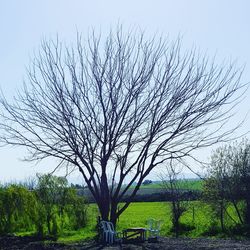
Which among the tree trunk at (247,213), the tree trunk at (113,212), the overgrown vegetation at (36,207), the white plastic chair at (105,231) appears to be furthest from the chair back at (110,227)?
the tree trunk at (247,213)

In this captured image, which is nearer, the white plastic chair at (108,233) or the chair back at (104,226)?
the white plastic chair at (108,233)

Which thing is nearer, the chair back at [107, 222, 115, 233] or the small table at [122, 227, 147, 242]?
the chair back at [107, 222, 115, 233]

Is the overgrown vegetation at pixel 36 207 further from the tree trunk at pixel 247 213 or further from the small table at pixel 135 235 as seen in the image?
the tree trunk at pixel 247 213

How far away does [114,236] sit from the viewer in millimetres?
17422

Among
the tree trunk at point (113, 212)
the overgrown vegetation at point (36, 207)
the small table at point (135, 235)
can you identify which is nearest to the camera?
the small table at point (135, 235)

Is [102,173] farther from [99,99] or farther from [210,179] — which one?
[210,179]

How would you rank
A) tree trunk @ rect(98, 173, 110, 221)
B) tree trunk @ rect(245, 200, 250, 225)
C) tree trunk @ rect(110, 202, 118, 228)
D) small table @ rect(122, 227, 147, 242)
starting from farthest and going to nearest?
tree trunk @ rect(245, 200, 250, 225)
tree trunk @ rect(110, 202, 118, 228)
tree trunk @ rect(98, 173, 110, 221)
small table @ rect(122, 227, 147, 242)

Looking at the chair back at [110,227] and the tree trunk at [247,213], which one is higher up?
the tree trunk at [247,213]

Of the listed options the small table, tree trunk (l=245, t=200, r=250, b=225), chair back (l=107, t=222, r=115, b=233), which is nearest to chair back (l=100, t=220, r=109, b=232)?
chair back (l=107, t=222, r=115, b=233)

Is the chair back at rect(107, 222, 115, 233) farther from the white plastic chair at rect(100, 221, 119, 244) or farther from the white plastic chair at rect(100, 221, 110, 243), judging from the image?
the white plastic chair at rect(100, 221, 110, 243)

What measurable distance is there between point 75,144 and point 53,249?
3.97 metres

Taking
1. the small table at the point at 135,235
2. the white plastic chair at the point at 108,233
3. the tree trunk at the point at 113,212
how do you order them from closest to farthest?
the white plastic chair at the point at 108,233 → the small table at the point at 135,235 → the tree trunk at the point at 113,212

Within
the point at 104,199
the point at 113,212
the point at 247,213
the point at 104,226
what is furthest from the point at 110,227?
the point at 247,213

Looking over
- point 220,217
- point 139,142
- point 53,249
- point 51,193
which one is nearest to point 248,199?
point 220,217
